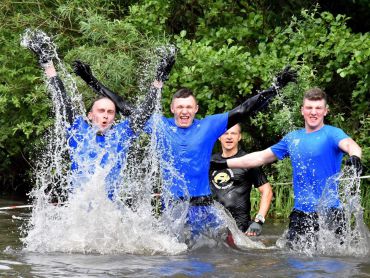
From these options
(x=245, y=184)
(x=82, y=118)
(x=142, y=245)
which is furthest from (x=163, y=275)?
(x=245, y=184)

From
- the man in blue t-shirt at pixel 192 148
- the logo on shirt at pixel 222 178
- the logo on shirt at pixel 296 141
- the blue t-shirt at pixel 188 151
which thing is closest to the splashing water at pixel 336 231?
the logo on shirt at pixel 296 141

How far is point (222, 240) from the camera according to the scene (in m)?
7.44

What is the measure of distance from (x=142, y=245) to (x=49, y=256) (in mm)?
870

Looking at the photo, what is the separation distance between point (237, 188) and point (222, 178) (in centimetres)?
20

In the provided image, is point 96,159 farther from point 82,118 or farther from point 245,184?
point 245,184

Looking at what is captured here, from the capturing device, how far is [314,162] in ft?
23.7

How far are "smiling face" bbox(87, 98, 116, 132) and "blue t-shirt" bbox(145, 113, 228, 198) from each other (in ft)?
1.60

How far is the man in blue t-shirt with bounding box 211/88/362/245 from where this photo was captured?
7.19 metres

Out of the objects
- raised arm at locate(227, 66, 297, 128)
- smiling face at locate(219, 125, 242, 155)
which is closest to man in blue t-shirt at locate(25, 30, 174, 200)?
raised arm at locate(227, 66, 297, 128)

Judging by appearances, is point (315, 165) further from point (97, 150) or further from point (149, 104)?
point (97, 150)

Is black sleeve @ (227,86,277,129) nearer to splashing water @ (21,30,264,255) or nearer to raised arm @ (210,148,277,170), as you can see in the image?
raised arm @ (210,148,277,170)

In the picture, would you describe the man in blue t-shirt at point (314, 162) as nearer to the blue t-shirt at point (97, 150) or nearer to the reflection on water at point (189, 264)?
the reflection on water at point (189, 264)

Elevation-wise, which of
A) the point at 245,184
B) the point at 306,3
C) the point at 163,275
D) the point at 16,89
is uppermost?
the point at 306,3

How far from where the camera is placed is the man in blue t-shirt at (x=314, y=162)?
7191 mm
